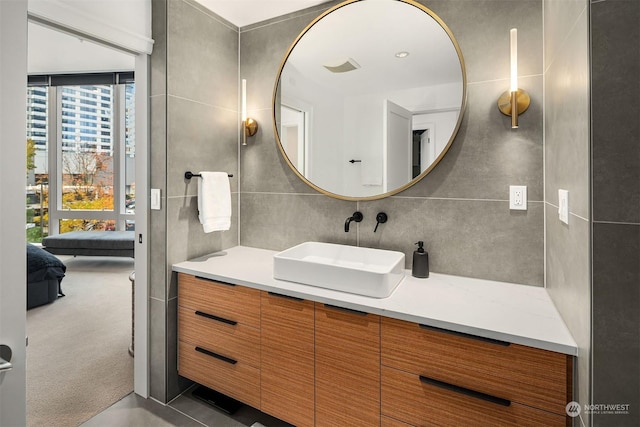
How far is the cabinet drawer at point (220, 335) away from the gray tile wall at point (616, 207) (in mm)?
1347

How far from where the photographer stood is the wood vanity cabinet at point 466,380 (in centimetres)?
112

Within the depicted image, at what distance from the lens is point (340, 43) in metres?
2.02

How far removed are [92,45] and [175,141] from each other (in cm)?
338

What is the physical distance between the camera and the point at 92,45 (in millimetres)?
4215

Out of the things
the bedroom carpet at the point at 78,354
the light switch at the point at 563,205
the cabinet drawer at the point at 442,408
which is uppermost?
the light switch at the point at 563,205

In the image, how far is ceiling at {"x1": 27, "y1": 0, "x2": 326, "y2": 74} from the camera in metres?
2.11

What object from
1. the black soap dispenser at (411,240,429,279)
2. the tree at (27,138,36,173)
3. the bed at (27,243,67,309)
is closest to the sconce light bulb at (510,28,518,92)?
the black soap dispenser at (411,240,429,279)

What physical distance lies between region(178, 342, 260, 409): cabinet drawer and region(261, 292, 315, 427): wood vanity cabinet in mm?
71

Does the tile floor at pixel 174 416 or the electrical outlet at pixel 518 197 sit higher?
the electrical outlet at pixel 518 197

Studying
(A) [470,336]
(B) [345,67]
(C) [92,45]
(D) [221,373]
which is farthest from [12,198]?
(C) [92,45]

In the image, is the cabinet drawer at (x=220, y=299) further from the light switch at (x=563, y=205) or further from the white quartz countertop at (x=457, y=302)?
the light switch at (x=563, y=205)

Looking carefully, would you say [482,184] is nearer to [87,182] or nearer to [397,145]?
[397,145]

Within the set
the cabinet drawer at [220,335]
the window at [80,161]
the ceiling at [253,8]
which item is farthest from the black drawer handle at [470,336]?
the window at [80,161]

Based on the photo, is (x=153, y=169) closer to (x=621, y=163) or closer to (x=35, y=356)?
(x=35, y=356)
